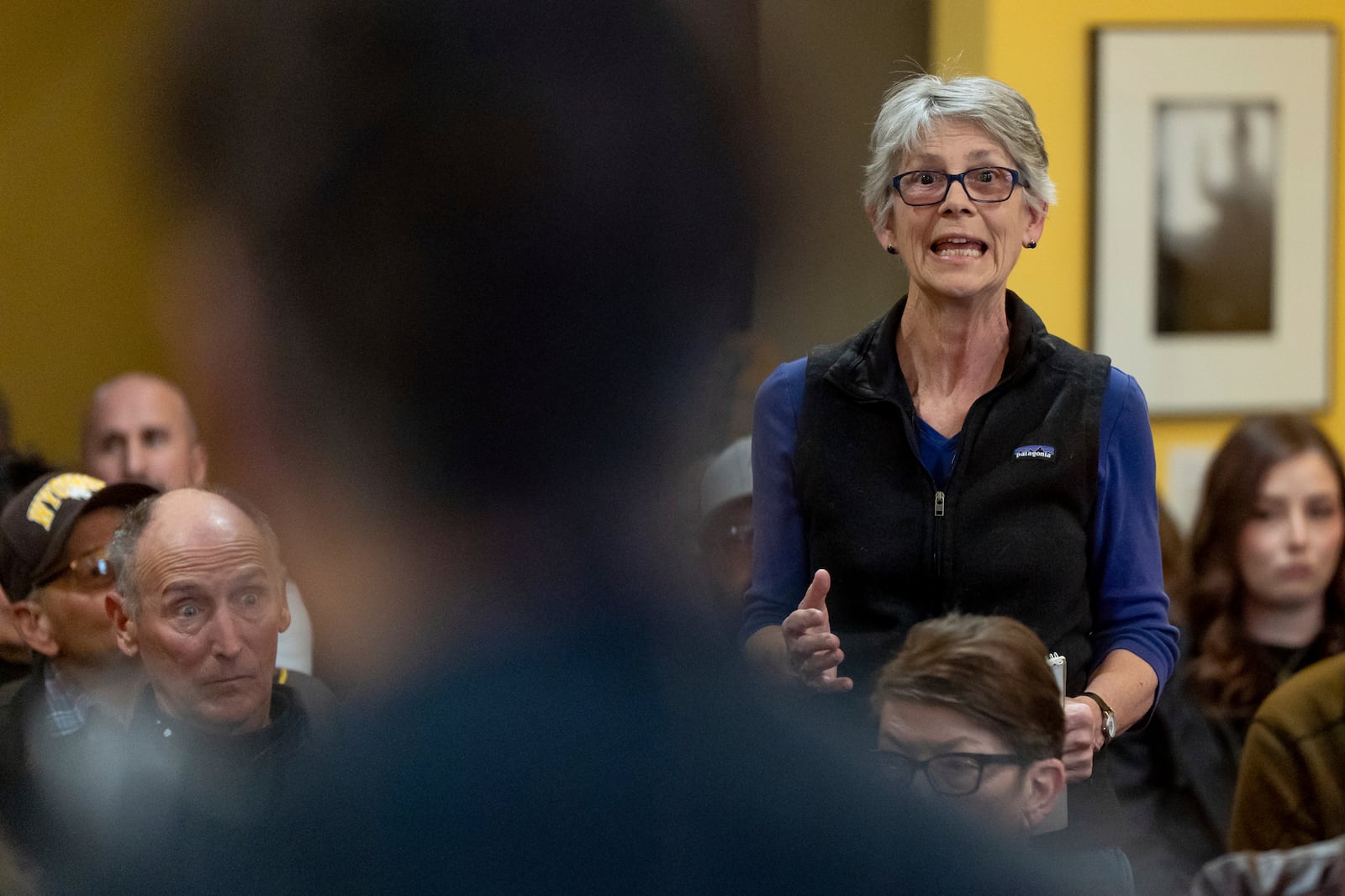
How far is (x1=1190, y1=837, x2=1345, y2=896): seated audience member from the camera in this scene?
0.91 metres

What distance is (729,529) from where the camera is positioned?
0.86 meters

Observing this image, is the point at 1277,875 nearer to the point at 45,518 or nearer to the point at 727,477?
the point at 727,477

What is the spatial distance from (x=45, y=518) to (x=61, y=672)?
A: 10cm

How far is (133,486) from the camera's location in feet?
2.89

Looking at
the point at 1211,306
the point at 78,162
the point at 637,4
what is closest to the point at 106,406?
the point at 78,162

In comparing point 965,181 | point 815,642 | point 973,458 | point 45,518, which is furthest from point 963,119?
point 45,518

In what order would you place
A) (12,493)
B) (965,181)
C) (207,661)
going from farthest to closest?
1. (12,493)
2. (207,661)
3. (965,181)

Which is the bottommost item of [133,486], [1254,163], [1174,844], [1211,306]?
[1174,844]

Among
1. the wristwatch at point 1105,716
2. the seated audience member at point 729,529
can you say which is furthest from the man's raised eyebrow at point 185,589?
the wristwatch at point 1105,716

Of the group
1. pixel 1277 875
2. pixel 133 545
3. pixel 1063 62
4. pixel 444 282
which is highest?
pixel 1063 62

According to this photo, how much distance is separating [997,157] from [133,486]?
22.8 inches

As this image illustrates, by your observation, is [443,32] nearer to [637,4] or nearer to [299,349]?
[637,4]

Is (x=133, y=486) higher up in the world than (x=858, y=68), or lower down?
A: lower down

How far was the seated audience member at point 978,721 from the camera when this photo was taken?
2.40 feet
